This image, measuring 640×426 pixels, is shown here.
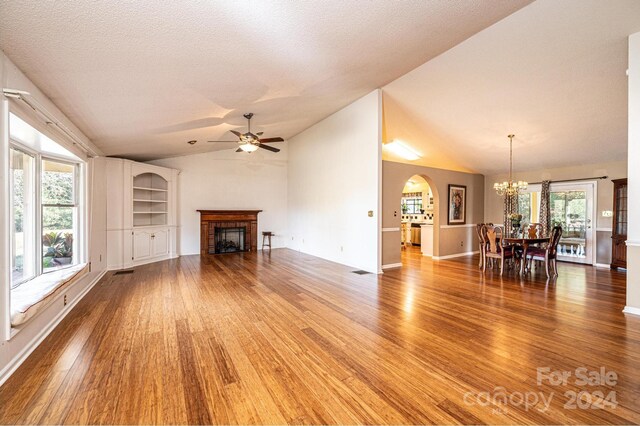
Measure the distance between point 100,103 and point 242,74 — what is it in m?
1.72

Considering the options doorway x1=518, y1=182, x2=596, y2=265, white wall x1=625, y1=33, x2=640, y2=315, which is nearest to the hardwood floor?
white wall x1=625, y1=33, x2=640, y2=315

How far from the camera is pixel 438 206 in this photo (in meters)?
7.78

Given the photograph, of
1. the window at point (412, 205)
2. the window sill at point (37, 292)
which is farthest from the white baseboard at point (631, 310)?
the window at point (412, 205)

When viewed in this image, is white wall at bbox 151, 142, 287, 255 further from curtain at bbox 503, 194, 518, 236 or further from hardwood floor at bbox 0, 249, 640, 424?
curtain at bbox 503, 194, 518, 236

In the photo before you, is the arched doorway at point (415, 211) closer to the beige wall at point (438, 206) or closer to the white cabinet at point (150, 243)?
the beige wall at point (438, 206)

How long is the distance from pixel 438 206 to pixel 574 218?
3352 millimetres

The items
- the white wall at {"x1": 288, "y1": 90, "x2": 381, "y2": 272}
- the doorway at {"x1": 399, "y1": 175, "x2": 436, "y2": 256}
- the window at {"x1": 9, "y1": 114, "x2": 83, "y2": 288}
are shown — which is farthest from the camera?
the doorway at {"x1": 399, "y1": 175, "x2": 436, "y2": 256}

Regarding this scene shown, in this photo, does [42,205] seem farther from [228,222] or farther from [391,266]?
[391,266]

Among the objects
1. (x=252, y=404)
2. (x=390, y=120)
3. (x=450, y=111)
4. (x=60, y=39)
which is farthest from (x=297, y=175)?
(x=252, y=404)

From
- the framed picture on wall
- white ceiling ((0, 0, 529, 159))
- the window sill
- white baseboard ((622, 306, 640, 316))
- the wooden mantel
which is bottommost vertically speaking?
white baseboard ((622, 306, 640, 316))

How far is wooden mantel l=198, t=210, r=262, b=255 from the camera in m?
8.38

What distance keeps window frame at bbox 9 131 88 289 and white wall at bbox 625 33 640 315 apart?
6543 millimetres

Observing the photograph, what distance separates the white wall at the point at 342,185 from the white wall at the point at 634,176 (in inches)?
135

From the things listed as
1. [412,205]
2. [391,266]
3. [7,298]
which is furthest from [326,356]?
[412,205]
